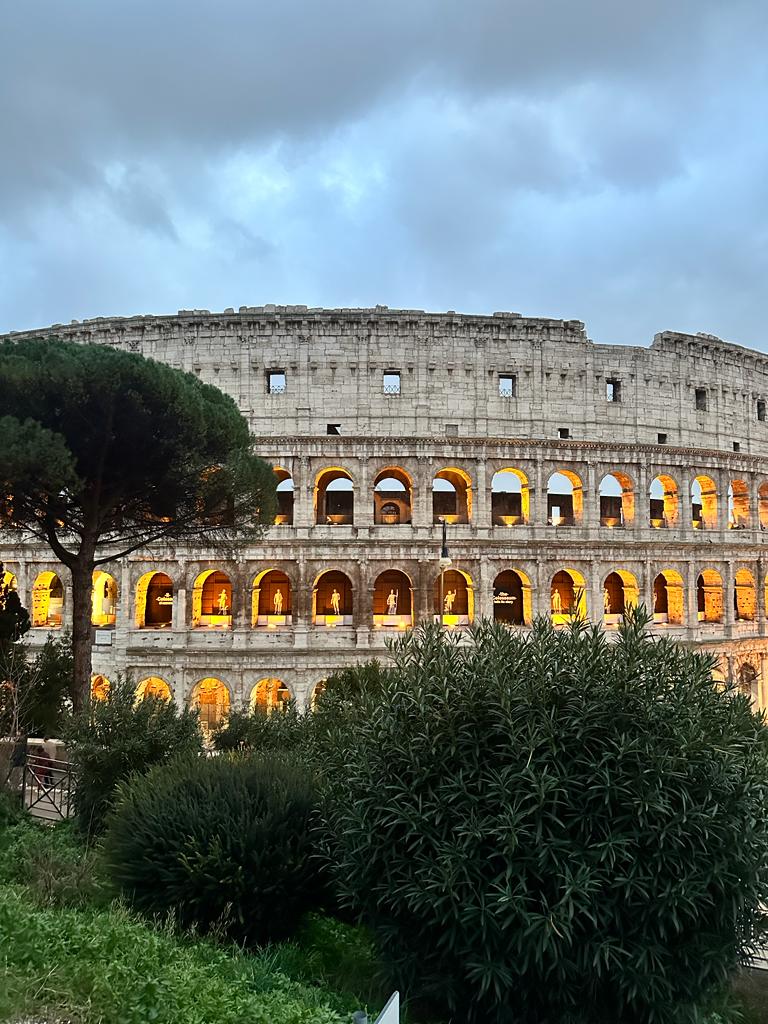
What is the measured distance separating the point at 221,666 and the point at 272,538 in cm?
449

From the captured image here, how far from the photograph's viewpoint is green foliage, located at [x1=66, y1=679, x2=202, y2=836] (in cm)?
1016

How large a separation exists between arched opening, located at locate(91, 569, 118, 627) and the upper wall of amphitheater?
7.84 metres

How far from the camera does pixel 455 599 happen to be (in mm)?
24812

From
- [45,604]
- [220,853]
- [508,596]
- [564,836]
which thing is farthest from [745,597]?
[45,604]

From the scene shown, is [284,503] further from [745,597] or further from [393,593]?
[745,597]

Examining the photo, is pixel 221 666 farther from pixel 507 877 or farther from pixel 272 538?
pixel 507 877

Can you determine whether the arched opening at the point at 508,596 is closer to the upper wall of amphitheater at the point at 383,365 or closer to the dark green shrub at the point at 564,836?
the upper wall of amphitheater at the point at 383,365

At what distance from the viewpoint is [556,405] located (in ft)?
77.9

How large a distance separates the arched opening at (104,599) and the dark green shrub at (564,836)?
19.5 meters

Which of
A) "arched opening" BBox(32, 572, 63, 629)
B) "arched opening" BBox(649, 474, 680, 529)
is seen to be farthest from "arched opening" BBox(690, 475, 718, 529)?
"arched opening" BBox(32, 572, 63, 629)

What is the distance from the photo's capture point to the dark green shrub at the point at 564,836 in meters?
5.75

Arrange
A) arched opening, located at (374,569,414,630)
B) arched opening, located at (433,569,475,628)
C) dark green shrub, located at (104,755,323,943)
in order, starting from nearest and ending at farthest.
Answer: dark green shrub, located at (104,755,323,943)
arched opening, located at (433,569,475,628)
arched opening, located at (374,569,414,630)

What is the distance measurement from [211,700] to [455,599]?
9.54 meters

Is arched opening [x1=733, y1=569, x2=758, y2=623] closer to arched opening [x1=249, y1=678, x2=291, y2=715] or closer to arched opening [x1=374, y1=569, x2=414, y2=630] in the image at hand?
arched opening [x1=374, y1=569, x2=414, y2=630]
